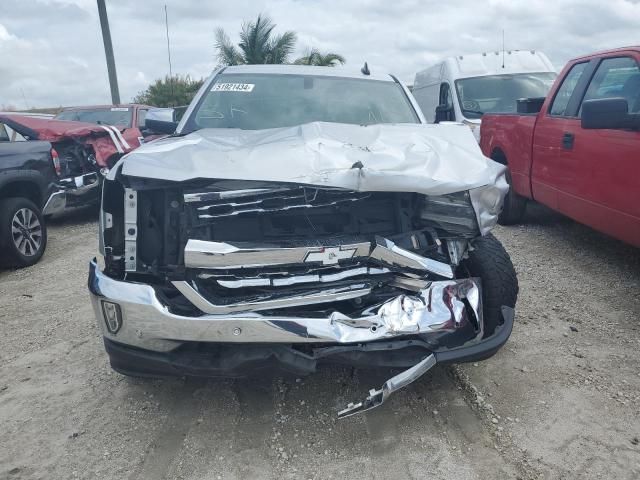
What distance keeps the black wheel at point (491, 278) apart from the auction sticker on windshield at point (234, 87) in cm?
224

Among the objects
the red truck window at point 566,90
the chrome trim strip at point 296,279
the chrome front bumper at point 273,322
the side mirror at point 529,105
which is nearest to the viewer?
the chrome front bumper at point 273,322

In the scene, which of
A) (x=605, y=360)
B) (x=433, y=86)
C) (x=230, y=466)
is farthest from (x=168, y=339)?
(x=433, y=86)

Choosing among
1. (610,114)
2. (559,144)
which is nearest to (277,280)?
(610,114)

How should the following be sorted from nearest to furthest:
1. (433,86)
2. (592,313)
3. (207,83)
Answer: (592,313) < (207,83) < (433,86)

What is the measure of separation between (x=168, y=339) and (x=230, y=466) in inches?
25.4

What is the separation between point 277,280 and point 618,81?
3525mm

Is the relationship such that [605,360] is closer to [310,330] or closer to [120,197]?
[310,330]

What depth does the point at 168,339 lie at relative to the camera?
103 inches

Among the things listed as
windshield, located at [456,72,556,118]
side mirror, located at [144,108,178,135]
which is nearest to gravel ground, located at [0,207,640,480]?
side mirror, located at [144,108,178,135]

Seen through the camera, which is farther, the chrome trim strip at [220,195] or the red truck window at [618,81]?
the red truck window at [618,81]

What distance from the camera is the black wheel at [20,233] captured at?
5648mm

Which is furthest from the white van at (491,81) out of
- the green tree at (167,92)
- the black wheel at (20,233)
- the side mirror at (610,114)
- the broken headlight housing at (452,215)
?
the green tree at (167,92)

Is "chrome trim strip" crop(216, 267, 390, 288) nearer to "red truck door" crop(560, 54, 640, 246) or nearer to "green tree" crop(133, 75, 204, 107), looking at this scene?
"red truck door" crop(560, 54, 640, 246)

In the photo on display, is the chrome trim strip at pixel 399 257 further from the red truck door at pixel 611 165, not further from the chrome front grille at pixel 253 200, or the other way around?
the red truck door at pixel 611 165
